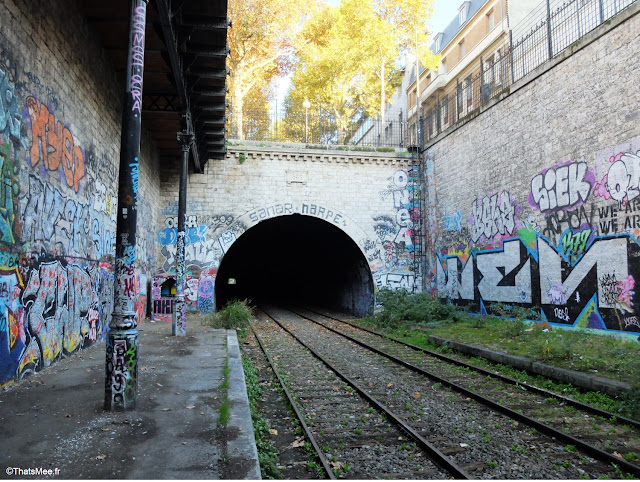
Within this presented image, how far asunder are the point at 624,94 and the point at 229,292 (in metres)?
30.0

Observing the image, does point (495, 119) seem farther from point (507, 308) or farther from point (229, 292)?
point (229, 292)

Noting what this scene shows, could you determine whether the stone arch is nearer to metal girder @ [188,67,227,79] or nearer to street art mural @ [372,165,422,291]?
street art mural @ [372,165,422,291]

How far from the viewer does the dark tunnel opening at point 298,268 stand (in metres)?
21.2

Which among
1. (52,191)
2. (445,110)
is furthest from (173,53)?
(445,110)

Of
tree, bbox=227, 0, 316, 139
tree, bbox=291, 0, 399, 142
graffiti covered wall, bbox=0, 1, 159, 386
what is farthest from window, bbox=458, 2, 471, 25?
graffiti covered wall, bbox=0, 1, 159, 386

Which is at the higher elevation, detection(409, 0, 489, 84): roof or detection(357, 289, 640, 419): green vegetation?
detection(409, 0, 489, 84): roof

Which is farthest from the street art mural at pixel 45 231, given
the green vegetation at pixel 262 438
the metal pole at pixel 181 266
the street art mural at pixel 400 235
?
the street art mural at pixel 400 235

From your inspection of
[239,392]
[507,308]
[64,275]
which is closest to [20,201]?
[64,275]

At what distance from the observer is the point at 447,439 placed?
534cm

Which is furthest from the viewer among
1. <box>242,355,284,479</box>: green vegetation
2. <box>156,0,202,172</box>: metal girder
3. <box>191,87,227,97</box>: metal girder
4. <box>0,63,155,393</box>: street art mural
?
<box>191,87,227,97</box>: metal girder

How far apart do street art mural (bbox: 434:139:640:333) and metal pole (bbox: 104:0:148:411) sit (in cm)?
938

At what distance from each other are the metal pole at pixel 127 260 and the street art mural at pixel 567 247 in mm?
9383

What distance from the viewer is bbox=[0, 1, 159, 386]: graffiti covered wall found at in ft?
19.3

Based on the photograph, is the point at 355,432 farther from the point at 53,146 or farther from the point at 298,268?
the point at 298,268
